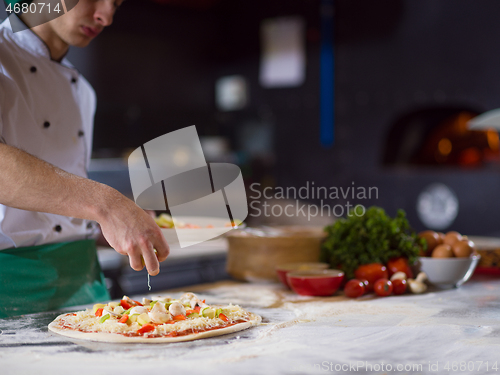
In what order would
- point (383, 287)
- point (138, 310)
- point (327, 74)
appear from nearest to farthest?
point (138, 310) < point (383, 287) < point (327, 74)

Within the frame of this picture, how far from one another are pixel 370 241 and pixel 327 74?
4.64 meters

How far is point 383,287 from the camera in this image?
5.60 feet

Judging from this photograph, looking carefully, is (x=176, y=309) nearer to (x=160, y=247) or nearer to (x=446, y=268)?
(x=160, y=247)

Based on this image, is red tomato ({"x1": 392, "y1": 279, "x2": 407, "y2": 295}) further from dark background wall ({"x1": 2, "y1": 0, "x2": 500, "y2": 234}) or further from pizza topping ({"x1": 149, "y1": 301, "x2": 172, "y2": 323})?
dark background wall ({"x1": 2, "y1": 0, "x2": 500, "y2": 234})

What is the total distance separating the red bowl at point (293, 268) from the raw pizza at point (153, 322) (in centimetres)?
42

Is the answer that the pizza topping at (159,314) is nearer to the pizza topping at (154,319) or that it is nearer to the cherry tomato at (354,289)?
the pizza topping at (154,319)

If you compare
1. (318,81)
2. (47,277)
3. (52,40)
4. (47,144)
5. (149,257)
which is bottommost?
(47,277)

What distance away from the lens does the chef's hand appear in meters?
1.19

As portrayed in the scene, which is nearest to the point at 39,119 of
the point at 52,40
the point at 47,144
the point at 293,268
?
the point at 47,144

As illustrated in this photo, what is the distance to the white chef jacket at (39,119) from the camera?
155 centimetres

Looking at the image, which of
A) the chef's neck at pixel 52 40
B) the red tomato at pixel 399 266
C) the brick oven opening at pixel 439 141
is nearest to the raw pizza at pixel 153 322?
the red tomato at pixel 399 266

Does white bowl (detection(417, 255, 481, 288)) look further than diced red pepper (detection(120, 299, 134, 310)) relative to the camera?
Yes

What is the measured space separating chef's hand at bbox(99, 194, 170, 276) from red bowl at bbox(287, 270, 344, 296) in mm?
623

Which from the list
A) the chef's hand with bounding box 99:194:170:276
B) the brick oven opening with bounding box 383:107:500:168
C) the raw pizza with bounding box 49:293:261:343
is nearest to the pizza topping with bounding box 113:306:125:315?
the raw pizza with bounding box 49:293:261:343
